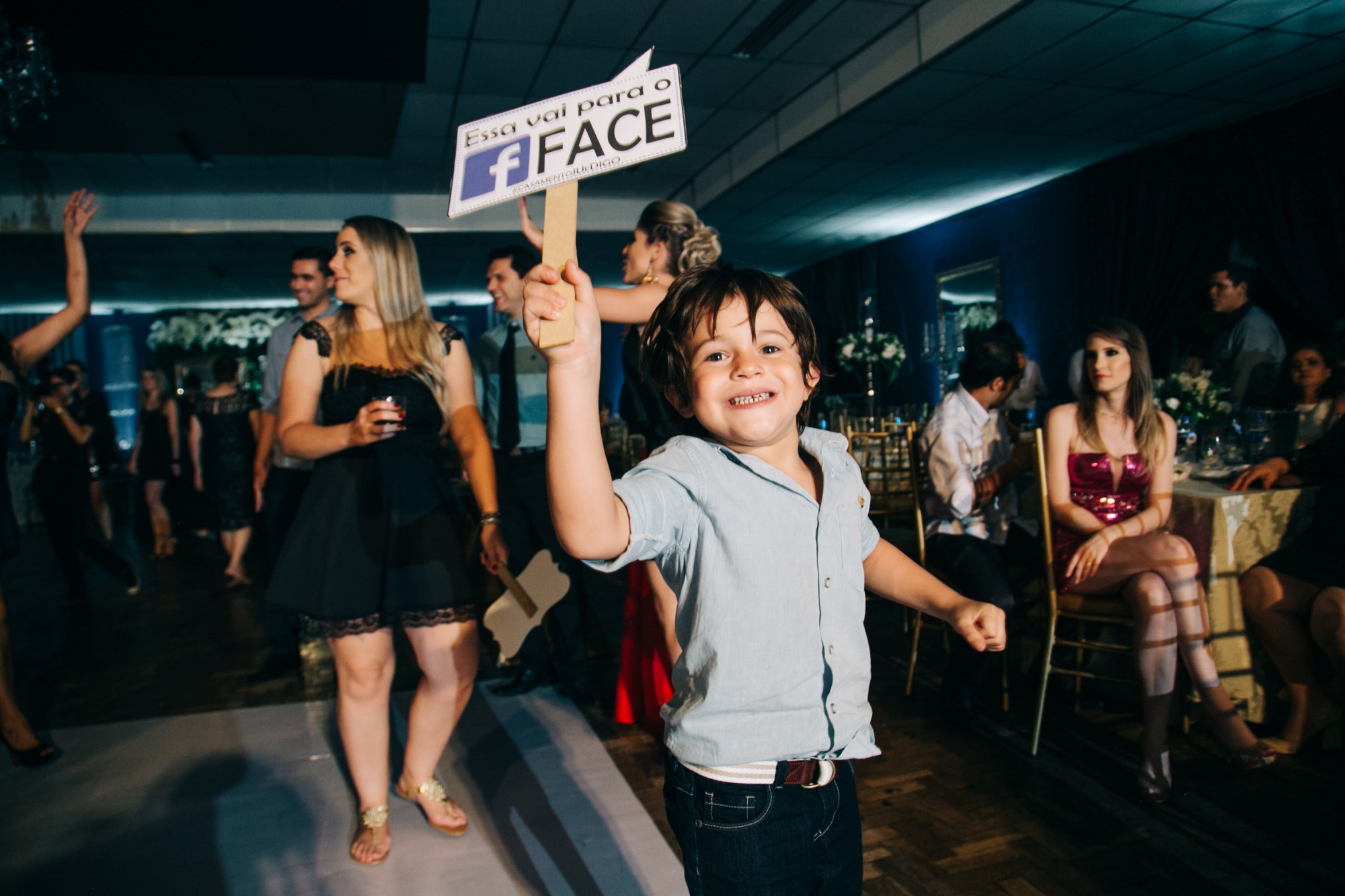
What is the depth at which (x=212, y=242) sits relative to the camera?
9438mm

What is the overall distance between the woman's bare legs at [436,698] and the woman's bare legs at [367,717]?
82mm

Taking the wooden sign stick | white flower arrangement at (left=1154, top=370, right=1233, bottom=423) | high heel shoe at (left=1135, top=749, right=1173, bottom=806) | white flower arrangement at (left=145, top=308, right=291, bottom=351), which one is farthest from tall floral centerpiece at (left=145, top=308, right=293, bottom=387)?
the wooden sign stick

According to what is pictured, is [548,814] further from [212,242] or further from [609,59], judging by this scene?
[212,242]

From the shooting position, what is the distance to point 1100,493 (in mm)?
2738

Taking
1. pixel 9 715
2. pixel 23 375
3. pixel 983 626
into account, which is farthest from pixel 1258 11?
pixel 9 715

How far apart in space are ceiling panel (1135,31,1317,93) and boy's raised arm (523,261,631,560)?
5.48 meters

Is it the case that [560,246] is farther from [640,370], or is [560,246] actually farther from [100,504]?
[100,504]

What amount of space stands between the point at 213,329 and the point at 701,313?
16.1 m

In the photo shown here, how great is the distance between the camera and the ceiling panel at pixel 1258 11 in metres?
4.17

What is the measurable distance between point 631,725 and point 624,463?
3050 millimetres

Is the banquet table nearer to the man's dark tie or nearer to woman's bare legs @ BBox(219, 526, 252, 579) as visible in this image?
the man's dark tie

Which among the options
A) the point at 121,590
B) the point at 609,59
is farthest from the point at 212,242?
the point at 609,59

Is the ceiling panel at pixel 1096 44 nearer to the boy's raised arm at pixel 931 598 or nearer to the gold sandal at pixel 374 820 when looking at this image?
the boy's raised arm at pixel 931 598

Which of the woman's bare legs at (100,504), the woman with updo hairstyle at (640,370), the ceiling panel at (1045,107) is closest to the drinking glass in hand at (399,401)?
the woman with updo hairstyle at (640,370)
